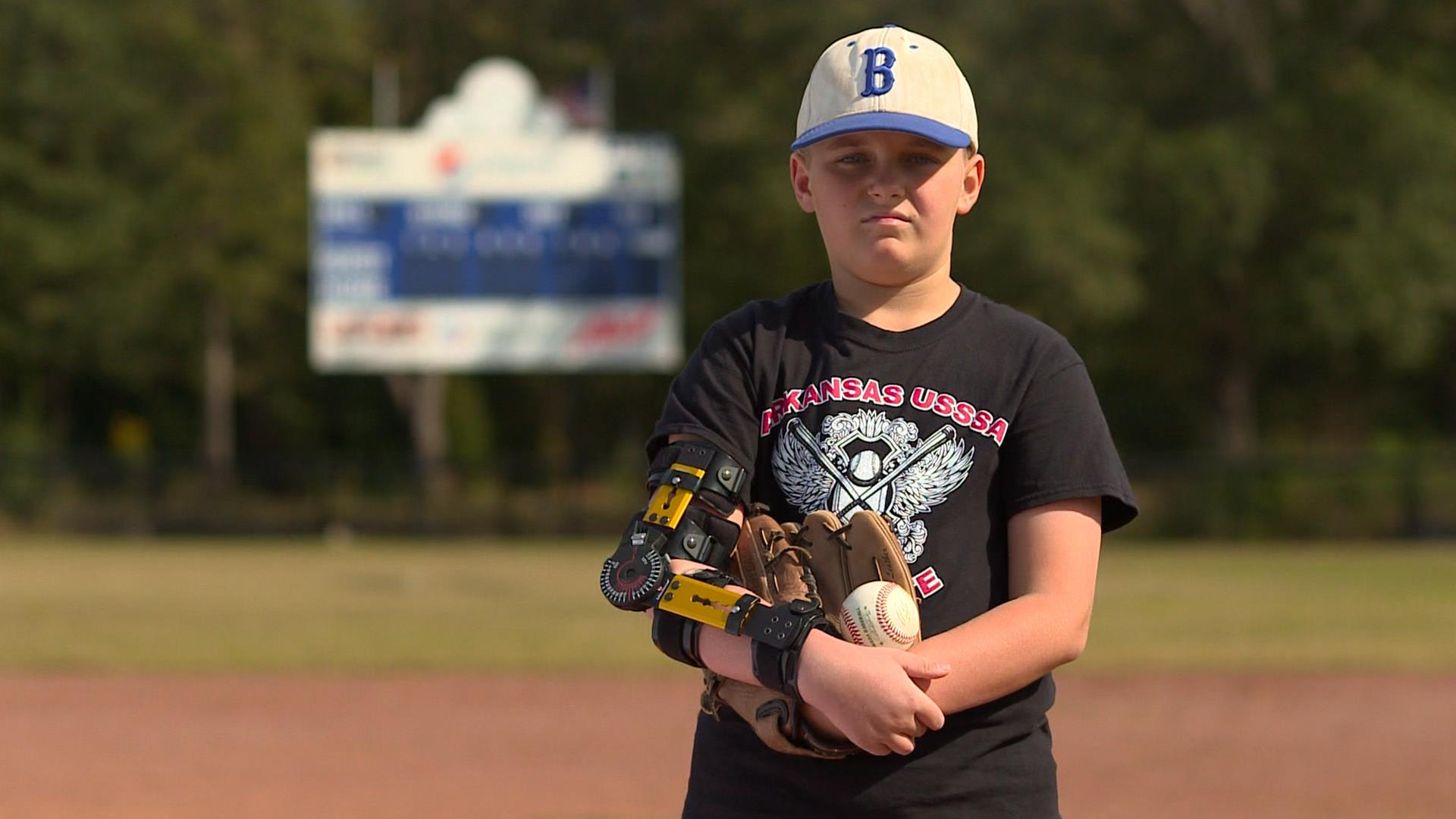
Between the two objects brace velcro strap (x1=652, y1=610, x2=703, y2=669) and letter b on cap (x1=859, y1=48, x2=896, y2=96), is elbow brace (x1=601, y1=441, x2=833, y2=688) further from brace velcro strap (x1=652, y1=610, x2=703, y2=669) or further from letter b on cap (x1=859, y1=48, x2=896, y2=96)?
letter b on cap (x1=859, y1=48, x2=896, y2=96)

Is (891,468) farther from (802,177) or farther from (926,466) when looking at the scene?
(802,177)

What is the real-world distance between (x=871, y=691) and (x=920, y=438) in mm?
351

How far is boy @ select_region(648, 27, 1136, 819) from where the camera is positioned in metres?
2.17

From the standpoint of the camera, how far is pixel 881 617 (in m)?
2.01

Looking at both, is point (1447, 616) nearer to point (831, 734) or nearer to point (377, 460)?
point (831, 734)

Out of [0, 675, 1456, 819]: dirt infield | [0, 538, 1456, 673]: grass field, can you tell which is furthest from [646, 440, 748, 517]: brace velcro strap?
[0, 538, 1456, 673]: grass field

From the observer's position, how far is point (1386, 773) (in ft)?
31.4

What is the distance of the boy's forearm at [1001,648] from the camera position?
2.06m

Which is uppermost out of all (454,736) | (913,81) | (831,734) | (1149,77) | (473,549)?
(1149,77)

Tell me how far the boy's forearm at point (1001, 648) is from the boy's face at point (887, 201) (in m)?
0.42

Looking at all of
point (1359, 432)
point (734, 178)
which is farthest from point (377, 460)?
point (1359, 432)

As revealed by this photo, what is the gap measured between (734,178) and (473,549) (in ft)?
38.0

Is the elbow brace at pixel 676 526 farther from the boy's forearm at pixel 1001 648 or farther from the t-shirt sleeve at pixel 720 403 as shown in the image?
the boy's forearm at pixel 1001 648

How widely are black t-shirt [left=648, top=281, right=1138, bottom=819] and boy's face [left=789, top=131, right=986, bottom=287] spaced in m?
0.09
